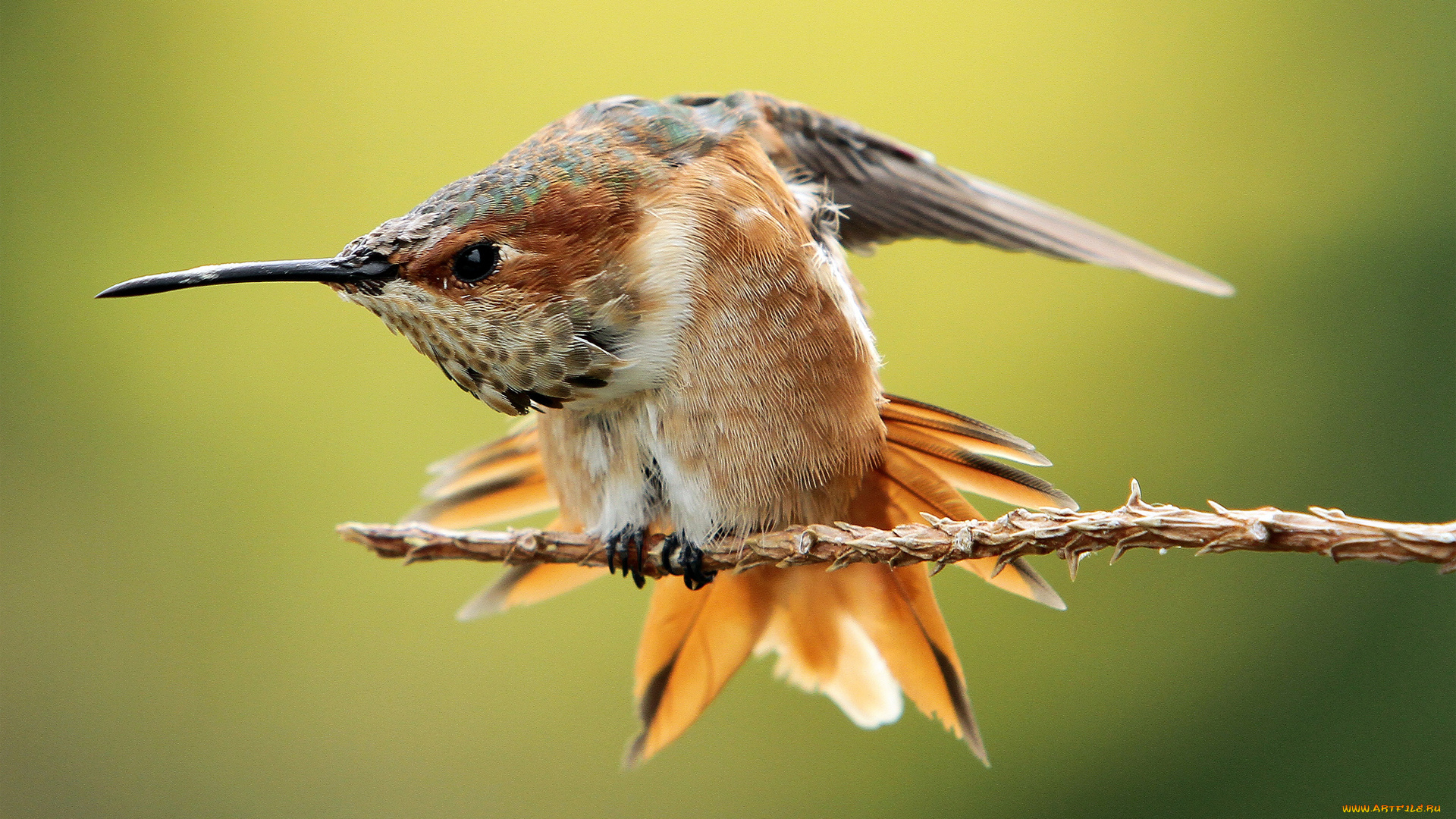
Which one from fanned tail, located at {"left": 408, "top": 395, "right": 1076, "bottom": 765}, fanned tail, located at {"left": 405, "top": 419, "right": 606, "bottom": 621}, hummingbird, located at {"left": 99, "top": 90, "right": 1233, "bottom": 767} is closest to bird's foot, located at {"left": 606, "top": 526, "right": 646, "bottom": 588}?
hummingbird, located at {"left": 99, "top": 90, "right": 1233, "bottom": 767}

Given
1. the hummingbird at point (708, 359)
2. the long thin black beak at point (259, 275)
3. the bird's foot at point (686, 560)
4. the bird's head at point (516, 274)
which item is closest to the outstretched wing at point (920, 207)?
the hummingbird at point (708, 359)

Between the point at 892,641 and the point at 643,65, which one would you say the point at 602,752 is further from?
the point at 643,65

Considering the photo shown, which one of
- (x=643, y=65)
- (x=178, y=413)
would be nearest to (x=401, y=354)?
(x=178, y=413)

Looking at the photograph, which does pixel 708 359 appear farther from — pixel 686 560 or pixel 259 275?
pixel 259 275

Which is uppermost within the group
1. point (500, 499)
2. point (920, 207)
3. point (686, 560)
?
→ point (920, 207)

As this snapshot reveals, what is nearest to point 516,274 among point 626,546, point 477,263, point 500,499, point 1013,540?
point 477,263

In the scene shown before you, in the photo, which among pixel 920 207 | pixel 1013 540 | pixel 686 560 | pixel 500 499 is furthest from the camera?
pixel 500 499

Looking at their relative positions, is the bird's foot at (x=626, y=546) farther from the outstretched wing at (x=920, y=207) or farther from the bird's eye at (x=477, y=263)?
the outstretched wing at (x=920, y=207)

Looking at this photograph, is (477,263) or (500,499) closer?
(477,263)
